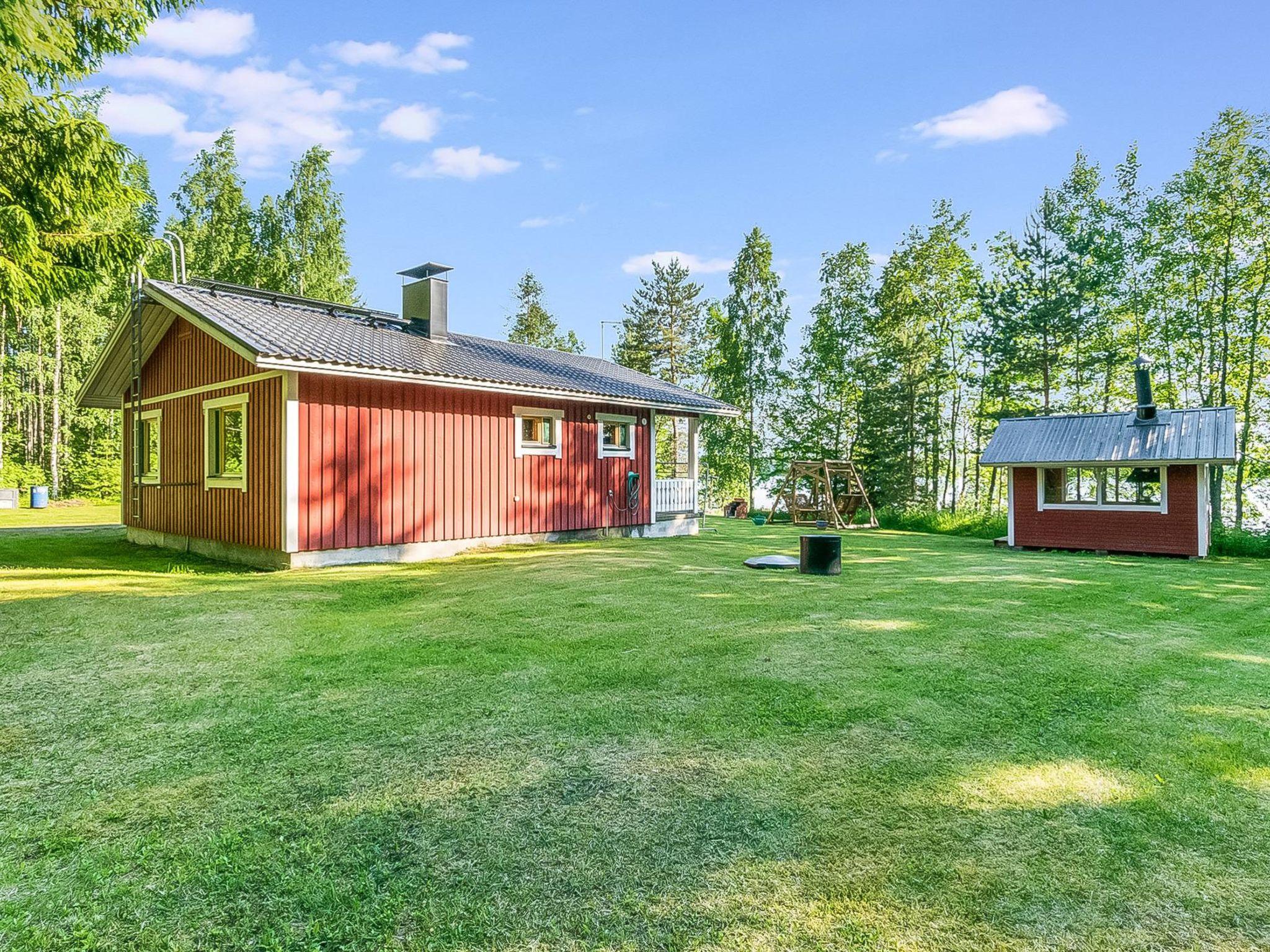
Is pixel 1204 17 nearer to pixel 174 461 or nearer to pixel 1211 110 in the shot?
pixel 1211 110

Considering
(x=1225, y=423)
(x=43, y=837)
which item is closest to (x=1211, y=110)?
(x=1225, y=423)

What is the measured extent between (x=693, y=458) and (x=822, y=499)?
651cm

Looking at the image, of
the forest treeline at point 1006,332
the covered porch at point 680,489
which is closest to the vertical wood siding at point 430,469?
the covered porch at point 680,489

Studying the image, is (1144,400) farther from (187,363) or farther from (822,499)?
(187,363)

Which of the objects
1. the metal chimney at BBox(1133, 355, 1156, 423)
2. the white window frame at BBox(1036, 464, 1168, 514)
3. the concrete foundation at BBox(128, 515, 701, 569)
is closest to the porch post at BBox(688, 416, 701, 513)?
the concrete foundation at BBox(128, 515, 701, 569)

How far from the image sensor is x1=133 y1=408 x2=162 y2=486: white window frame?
37.8 ft

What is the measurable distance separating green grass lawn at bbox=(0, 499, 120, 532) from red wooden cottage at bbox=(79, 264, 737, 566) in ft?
12.8

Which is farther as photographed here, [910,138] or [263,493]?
[910,138]

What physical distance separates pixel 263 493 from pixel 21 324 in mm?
23840

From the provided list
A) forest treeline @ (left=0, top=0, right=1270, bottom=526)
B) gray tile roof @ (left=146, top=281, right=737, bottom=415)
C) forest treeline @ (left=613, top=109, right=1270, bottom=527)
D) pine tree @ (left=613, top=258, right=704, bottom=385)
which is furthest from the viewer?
pine tree @ (left=613, top=258, right=704, bottom=385)

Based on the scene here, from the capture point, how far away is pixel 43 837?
2188mm

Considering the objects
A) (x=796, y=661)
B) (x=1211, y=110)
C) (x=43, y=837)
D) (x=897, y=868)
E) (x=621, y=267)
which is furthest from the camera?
(x=621, y=267)

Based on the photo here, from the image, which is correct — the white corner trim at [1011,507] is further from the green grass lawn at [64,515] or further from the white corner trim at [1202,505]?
the green grass lawn at [64,515]

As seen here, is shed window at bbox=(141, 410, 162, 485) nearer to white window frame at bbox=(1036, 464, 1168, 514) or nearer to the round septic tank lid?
the round septic tank lid
